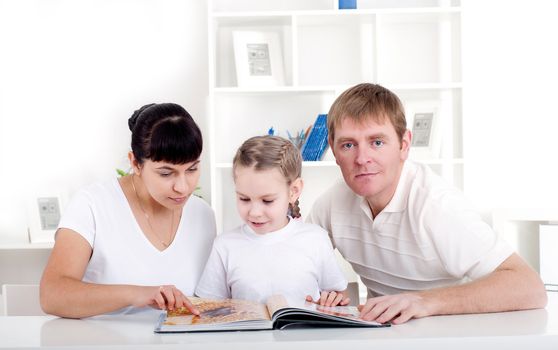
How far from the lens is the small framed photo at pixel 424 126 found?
4.14 metres

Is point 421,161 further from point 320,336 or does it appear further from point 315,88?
point 320,336

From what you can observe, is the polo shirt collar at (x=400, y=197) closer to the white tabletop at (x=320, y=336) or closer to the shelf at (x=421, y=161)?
the white tabletop at (x=320, y=336)

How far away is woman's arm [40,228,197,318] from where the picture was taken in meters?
1.72

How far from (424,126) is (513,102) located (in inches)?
24.3

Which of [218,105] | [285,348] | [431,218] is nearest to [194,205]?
[431,218]

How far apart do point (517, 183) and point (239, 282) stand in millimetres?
2734

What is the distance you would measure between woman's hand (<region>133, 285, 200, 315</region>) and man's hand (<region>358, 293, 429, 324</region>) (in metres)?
0.38

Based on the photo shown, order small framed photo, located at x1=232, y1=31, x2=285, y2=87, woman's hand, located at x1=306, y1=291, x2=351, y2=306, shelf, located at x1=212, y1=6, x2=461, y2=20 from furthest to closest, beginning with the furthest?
small framed photo, located at x1=232, y1=31, x2=285, y2=87 → shelf, located at x1=212, y1=6, x2=461, y2=20 → woman's hand, located at x1=306, y1=291, x2=351, y2=306

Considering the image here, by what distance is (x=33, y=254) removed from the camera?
14.5 feet

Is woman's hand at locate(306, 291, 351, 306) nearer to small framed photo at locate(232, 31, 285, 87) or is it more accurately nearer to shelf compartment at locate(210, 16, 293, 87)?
small framed photo at locate(232, 31, 285, 87)

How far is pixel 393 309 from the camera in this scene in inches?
64.0

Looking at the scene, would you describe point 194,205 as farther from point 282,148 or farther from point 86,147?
point 86,147

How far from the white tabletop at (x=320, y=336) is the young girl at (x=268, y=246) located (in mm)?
473

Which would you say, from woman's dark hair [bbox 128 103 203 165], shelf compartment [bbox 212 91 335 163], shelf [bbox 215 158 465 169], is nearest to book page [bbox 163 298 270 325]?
woman's dark hair [bbox 128 103 203 165]
